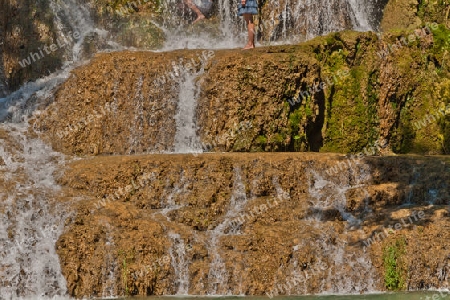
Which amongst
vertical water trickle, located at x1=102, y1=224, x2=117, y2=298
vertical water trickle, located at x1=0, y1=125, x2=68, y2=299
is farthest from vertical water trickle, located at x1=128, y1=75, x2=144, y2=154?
vertical water trickle, located at x1=102, y1=224, x2=117, y2=298

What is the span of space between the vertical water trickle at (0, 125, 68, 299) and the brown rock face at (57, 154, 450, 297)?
0.26 m

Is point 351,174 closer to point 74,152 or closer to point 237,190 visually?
point 237,190

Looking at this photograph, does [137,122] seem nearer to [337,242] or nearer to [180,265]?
[180,265]

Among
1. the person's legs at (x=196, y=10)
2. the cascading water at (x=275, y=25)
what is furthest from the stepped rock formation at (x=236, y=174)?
the person's legs at (x=196, y=10)

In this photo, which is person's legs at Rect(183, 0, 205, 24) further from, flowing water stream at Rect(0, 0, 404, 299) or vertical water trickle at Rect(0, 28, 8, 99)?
vertical water trickle at Rect(0, 28, 8, 99)

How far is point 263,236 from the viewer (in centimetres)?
1330

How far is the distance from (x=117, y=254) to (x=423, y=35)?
998cm

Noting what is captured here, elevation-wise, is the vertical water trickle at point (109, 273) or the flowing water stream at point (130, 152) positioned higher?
the flowing water stream at point (130, 152)

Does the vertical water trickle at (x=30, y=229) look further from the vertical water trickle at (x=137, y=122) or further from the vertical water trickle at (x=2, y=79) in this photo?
the vertical water trickle at (x=2, y=79)

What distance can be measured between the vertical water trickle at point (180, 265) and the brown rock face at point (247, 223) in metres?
0.02

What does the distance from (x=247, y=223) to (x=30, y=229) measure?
3457mm

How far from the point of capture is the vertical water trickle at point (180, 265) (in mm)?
12930

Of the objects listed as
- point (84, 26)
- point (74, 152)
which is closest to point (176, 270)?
point (74, 152)

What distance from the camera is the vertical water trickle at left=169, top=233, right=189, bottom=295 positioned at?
12.9 meters
